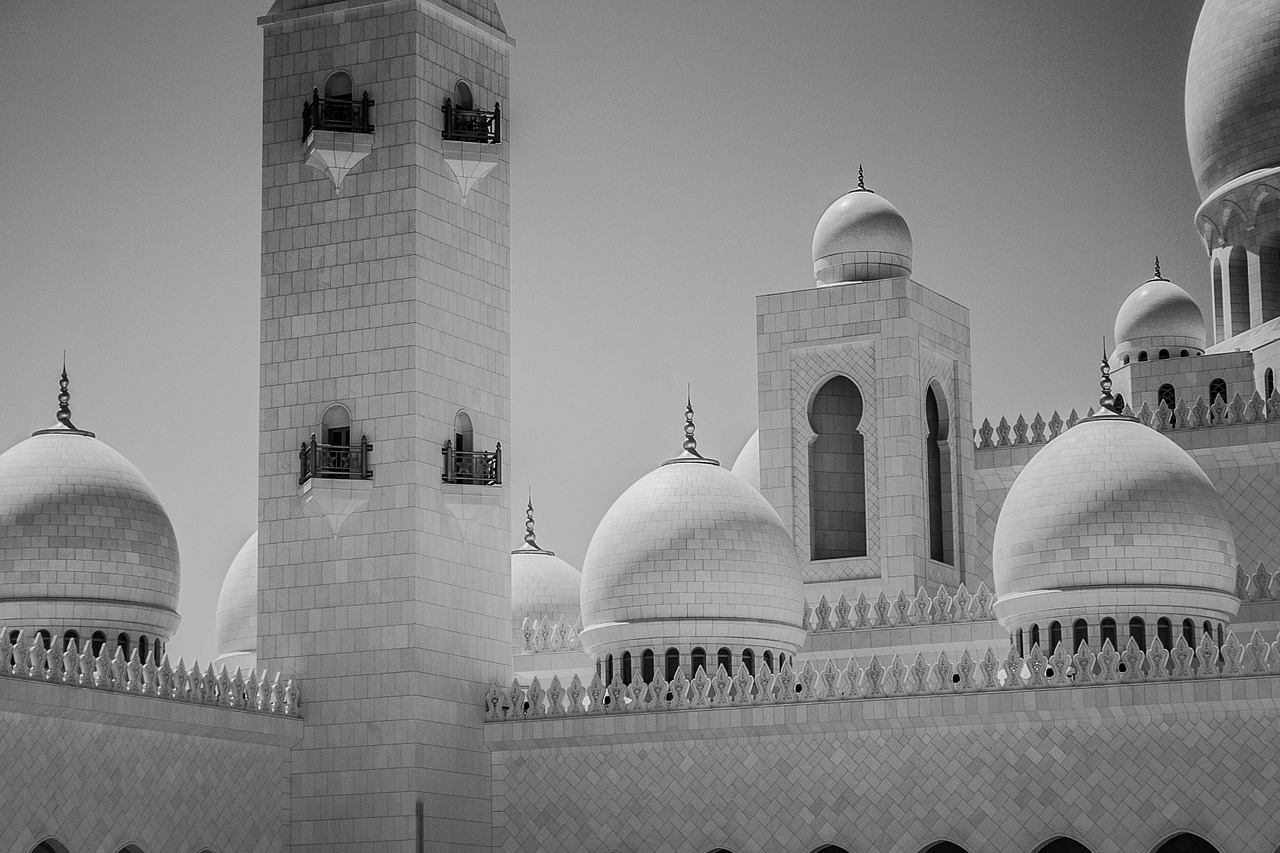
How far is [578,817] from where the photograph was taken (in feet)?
94.0

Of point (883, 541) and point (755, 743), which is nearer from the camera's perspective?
point (755, 743)

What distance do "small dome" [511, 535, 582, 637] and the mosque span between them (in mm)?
3271

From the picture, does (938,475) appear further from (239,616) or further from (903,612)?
(239,616)

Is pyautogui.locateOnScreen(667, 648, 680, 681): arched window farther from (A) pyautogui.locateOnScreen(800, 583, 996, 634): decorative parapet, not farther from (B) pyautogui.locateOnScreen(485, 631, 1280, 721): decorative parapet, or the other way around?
(A) pyautogui.locateOnScreen(800, 583, 996, 634): decorative parapet

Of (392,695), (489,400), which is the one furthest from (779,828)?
(489,400)

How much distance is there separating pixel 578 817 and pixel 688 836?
1.65 m

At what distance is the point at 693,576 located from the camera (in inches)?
1166

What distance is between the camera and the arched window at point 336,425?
95.7 feet

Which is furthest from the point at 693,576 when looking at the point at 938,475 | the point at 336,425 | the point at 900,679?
the point at 938,475

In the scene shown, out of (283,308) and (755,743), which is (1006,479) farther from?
(283,308)

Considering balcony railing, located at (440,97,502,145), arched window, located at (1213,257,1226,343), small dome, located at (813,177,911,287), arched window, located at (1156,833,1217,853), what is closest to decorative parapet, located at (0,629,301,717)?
balcony railing, located at (440,97,502,145)

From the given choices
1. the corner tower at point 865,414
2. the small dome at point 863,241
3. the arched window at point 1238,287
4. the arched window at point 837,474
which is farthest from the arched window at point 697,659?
the arched window at point 1238,287

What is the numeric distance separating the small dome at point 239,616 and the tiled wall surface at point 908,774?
29.5 ft

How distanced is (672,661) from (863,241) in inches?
350
